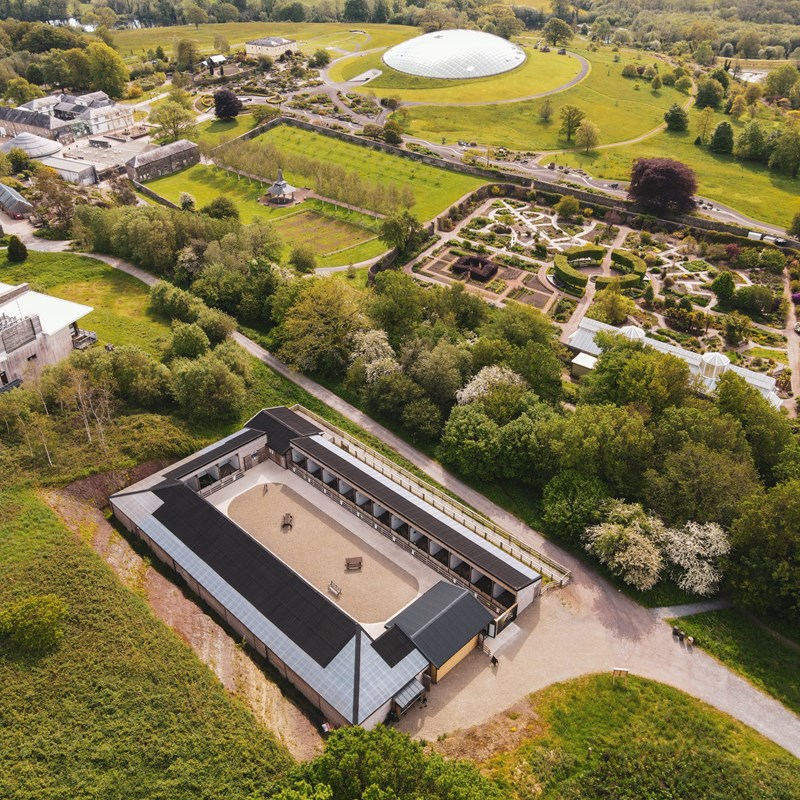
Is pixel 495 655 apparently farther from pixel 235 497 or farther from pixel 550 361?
pixel 550 361

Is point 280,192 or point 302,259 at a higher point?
point 302,259

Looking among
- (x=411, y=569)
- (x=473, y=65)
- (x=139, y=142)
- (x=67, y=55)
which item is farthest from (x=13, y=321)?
(x=473, y=65)

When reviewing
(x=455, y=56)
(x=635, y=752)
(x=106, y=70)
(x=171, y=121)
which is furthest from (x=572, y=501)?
(x=106, y=70)

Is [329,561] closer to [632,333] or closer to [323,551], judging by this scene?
[323,551]

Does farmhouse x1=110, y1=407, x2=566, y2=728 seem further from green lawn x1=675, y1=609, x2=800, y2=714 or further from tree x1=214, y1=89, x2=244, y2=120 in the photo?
tree x1=214, y1=89, x2=244, y2=120

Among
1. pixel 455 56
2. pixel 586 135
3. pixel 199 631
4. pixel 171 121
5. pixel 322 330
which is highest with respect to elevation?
pixel 455 56
